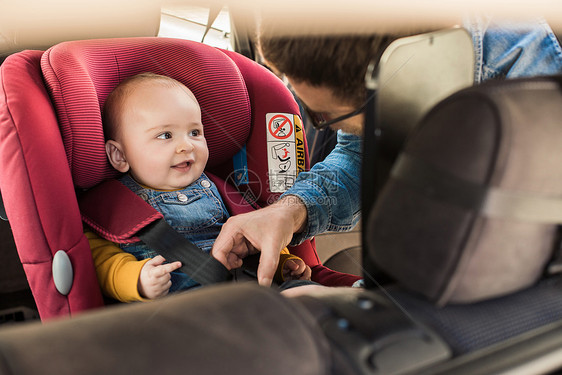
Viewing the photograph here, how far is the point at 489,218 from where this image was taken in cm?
34

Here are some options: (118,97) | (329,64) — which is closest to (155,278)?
(118,97)

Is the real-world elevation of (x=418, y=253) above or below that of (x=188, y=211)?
above

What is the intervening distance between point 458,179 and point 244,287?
0.63 feet

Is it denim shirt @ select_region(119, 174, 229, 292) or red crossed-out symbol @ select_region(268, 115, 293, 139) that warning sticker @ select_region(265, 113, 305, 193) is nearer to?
red crossed-out symbol @ select_region(268, 115, 293, 139)

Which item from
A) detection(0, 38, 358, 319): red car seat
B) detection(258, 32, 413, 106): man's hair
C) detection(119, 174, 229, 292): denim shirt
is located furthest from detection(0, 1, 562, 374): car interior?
detection(119, 174, 229, 292): denim shirt

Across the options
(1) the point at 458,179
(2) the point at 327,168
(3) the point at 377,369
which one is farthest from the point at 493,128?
(2) the point at 327,168

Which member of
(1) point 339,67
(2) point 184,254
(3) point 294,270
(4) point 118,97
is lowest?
(3) point 294,270

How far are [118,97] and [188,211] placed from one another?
271mm

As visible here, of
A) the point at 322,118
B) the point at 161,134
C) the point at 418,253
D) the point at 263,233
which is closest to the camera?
the point at 418,253

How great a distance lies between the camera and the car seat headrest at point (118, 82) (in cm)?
80

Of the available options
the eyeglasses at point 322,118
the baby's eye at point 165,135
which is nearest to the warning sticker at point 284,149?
the baby's eye at point 165,135

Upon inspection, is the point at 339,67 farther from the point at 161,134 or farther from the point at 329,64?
the point at 161,134

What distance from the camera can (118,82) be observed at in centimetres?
91

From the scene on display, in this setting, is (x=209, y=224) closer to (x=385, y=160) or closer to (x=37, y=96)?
(x=37, y=96)
